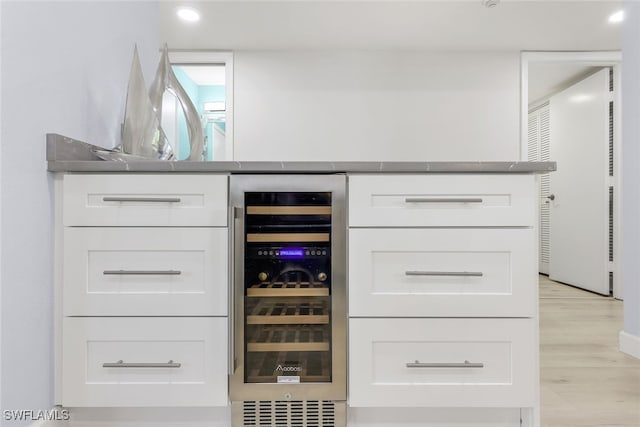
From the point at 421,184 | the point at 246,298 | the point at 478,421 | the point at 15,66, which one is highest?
the point at 15,66

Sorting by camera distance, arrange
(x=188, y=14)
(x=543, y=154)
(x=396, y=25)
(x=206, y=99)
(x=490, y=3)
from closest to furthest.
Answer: (x=490, y=3) → (x=188, y=14) → (x=396, y=25) → (x=543, y=154) → (x=206, y=99)

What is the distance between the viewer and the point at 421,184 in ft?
3.76

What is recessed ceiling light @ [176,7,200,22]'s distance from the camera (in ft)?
9.60

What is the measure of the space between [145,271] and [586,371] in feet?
6.62

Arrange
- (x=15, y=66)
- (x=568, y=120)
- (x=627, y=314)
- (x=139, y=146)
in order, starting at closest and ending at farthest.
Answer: (x=15, y=66) → (x=139, y=146) → (x=627, y=314) → (x=568, y=120)

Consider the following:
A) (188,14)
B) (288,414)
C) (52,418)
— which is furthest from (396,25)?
(52,418)

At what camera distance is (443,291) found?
1.14m

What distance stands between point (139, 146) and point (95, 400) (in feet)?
2.83

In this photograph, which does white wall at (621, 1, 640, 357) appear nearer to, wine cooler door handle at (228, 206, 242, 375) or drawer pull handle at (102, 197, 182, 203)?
wine cooler door handle at (228, 206, 242, 375)

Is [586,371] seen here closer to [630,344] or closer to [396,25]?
[630,344]

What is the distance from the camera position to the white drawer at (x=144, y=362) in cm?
112

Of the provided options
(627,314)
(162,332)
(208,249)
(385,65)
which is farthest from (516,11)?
(162,332)

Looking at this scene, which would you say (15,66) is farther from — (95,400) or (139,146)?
(95,400)

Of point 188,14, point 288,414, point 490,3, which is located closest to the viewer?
Answer: point 288,414
